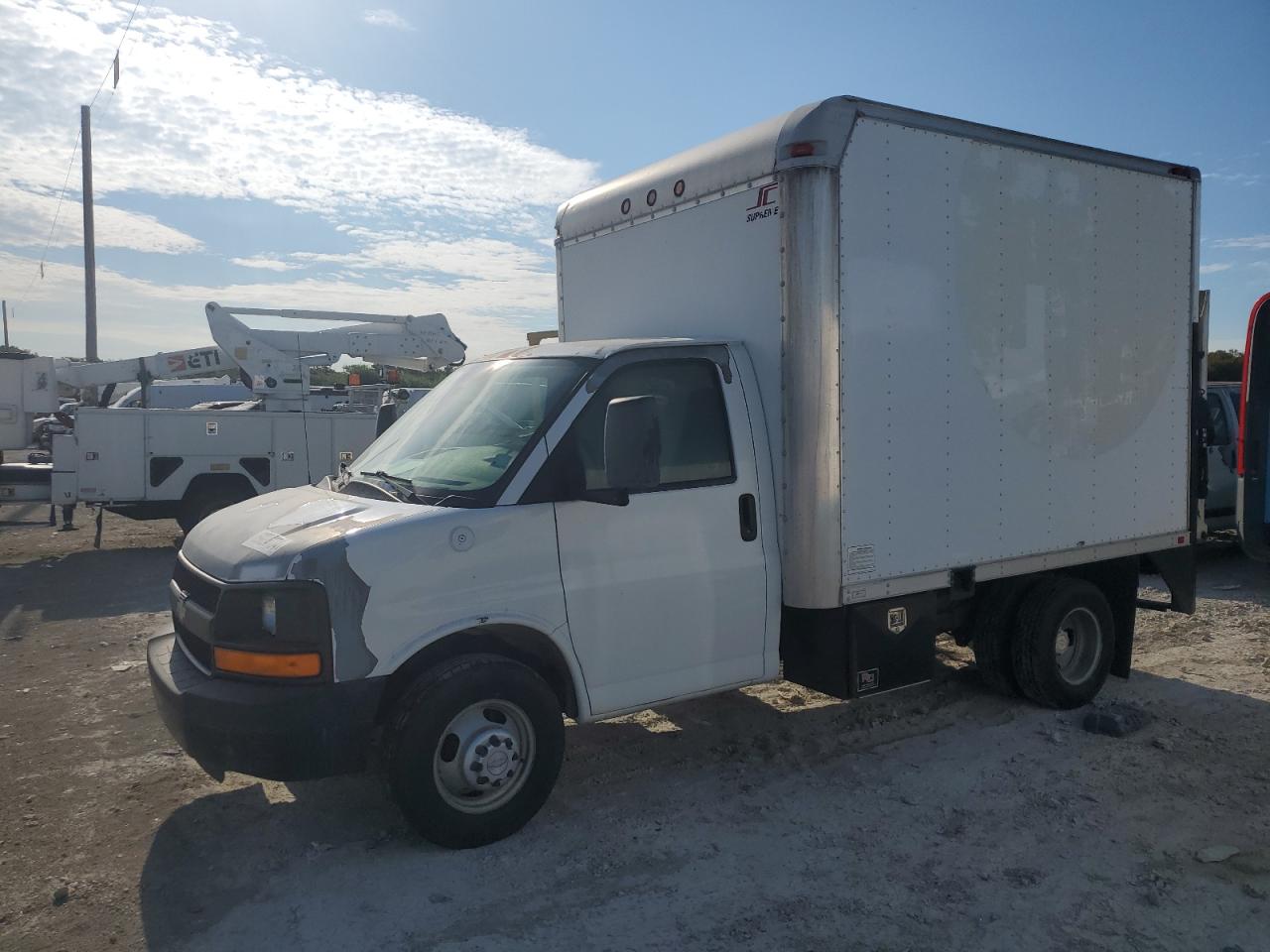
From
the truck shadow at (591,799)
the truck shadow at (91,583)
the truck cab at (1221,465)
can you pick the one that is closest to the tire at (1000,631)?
the truck shadow at (591,799)

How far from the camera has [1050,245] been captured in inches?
227

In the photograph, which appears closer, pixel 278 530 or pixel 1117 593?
pixel 278 530

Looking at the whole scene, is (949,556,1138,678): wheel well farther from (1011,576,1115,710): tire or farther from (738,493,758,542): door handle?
(738,493,758,542): door handle

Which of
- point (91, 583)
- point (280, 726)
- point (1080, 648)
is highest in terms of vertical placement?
point (280, 726)

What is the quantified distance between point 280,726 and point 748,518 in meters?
2.31

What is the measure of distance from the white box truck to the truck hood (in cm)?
2

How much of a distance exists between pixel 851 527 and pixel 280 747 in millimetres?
2786

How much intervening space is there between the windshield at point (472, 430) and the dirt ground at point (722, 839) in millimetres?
1601

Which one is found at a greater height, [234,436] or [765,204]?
[765,204]

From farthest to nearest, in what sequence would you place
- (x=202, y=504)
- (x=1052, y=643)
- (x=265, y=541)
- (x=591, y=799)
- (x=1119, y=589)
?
(x=202, y=504) → (x=1119, y=589) → (x=1052, y=643) → (x=591, y=799) → (x=265, y=541)

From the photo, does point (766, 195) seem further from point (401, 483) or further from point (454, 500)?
point (401, 483)

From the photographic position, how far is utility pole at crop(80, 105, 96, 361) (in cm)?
2639

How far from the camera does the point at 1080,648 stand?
6406 mm

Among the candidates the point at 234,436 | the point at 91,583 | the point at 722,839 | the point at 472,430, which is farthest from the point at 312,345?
the point at 722,839
